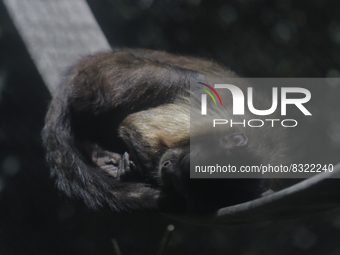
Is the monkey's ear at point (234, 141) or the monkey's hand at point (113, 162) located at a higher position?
the monkey's hand at point (113, 162)

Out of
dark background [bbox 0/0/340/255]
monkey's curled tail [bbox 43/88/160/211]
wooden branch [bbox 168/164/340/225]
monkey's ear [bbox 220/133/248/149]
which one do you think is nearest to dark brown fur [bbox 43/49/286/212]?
monkey's curled tail [bbox 43/88/160/211]

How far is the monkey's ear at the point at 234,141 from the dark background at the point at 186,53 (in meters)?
0.97

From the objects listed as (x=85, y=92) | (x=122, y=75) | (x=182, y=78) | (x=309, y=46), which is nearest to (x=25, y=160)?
(x=85, y=92)

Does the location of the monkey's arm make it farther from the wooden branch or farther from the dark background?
the wooden branch

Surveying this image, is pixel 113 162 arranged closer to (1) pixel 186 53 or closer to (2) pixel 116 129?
(2) pixel 116 129

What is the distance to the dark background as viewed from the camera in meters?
2.04

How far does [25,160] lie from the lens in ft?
6.81

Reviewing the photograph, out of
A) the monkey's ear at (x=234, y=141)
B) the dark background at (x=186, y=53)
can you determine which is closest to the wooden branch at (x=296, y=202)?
the monkey's ear at (x=234, y=141)

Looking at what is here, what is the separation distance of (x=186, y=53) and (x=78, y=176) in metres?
1.65

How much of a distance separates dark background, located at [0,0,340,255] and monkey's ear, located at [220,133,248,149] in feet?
3.18

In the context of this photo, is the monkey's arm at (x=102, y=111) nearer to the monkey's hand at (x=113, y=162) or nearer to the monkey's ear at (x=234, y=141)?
the monkey's hand at (x=113, y=162)

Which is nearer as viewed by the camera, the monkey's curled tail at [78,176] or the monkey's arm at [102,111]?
the monkey's curled tail at [78,176]

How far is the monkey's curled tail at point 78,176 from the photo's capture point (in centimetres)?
144

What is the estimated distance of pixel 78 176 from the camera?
156 cm
